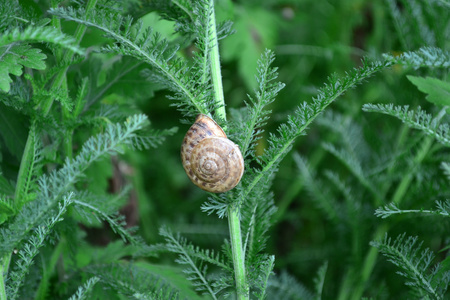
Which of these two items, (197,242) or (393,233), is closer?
(393,233)

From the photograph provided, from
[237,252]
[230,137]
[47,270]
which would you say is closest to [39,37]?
[230,137]

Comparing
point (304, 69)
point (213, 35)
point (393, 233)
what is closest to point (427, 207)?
point (393, 233)

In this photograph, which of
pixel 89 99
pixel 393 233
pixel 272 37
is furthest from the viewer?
pixel 272 37

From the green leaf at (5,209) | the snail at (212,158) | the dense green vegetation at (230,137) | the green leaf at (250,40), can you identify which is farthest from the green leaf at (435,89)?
the green leaf at (250,40)

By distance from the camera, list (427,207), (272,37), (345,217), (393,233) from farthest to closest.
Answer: (272,37), (345,217), (393,233), (427,207)

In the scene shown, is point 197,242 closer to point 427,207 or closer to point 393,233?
point 393,233

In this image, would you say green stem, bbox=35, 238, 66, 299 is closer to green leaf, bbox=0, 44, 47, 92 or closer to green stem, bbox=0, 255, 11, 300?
green stem, bbox=0, 255, 11, 300
